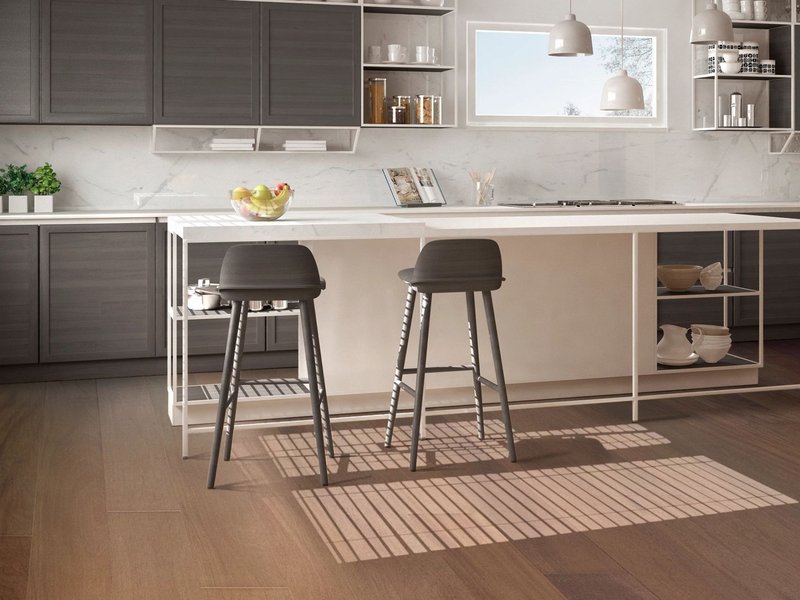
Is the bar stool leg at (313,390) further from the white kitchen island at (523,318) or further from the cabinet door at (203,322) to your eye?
the cabinet door at (203,322)

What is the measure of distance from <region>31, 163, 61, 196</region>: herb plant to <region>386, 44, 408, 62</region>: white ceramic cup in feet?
6.96

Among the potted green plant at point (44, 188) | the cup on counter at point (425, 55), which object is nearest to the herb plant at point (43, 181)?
the potted green plant at point (44, 188)

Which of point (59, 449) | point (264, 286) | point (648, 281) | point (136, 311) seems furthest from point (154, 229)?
point (648, 281)

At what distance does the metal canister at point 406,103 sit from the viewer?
638 cm

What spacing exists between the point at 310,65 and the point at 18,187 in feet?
5.89

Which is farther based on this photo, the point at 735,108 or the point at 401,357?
the point at 735,108

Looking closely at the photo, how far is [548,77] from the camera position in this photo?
706 cm

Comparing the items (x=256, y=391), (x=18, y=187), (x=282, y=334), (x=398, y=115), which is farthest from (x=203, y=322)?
(x=398, y=115)

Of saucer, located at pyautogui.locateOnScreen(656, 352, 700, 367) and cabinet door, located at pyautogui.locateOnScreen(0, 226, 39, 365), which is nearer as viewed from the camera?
saucer, located at pyautogui.locateOnScreen(656, 352, 700, 367)

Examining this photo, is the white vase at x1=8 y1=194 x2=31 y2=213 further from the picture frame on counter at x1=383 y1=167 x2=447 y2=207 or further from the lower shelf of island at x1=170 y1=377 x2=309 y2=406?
the picture frame on counter at x1=383 y1=167 x2=447 y2=207

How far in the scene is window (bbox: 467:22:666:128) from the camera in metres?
6.87

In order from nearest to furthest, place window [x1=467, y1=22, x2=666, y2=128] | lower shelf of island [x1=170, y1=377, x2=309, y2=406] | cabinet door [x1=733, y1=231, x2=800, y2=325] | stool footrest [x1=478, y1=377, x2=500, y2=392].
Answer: stool footrest [x1=478, y1=377, x2=500, y2=392]
lower shelf of island [x1=170, y1=377, x2=309, y2=406]
cabinet door [x1=733, y1=231, x2=800, y2=325]
window [x1=467, y1=22, x2=666, y2=128]

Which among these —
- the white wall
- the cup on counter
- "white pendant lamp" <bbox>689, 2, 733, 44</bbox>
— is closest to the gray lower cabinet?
the white wall

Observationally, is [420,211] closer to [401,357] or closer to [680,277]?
[680,277]
